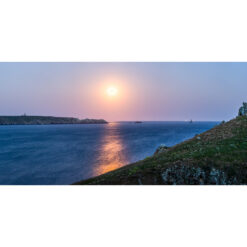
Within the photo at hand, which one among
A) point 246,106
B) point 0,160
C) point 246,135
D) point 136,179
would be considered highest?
point 246,106

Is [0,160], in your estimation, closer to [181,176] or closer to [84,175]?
[84,175]

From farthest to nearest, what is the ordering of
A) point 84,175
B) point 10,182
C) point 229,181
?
point 84,175, point 10,182, point 229,181

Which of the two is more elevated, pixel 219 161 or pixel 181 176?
pixel 219 161

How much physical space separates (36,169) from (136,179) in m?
24.2

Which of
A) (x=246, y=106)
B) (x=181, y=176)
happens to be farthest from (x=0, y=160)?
(x=246, y=106)

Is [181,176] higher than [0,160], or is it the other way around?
[181,176]

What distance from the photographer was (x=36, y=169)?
24.0 meters

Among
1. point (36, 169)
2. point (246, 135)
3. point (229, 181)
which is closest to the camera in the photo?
point (229, 181)

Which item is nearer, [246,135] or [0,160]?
[246,135]

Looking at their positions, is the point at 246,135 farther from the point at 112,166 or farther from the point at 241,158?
the point at 112,166

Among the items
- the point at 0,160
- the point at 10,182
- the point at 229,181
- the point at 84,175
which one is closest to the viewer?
the point at 229,181

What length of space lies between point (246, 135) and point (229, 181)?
6293mm

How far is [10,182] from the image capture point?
63.7 feet

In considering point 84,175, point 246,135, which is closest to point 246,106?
point 246,135
